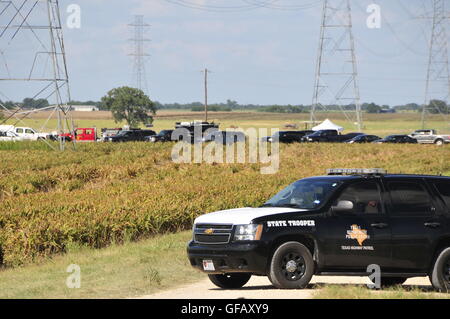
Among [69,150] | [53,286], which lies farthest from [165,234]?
[69,150]

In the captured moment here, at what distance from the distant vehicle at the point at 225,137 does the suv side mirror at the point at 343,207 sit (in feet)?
160

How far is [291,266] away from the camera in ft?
44.5

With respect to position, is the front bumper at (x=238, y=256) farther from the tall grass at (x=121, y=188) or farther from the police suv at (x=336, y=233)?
the tall grass at (x=121, y=188)

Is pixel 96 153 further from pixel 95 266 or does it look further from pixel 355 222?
pixel 355 222

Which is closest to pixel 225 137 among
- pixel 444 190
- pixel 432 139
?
pixel 432 139

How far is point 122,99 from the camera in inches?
7328

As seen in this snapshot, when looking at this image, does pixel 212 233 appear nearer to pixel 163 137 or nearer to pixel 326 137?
pixel 163 137

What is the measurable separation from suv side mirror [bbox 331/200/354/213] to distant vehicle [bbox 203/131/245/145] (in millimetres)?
48703

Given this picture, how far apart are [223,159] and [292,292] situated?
37.2m

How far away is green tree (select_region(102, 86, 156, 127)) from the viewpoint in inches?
7286

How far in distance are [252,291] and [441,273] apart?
3.00 m

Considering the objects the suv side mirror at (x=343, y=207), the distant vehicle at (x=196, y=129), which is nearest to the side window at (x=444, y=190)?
the suv side mirror at (x=343, y=207)

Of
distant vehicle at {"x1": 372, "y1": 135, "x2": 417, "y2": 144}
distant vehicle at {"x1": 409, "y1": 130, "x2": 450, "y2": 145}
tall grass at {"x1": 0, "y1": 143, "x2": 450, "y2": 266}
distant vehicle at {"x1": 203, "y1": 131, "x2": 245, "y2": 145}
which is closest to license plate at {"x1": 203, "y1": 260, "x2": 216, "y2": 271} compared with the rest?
tall grass at {"x1": 0, "y1": 143, "x2": 450, "y2": 266}

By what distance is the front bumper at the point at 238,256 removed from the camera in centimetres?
1341
